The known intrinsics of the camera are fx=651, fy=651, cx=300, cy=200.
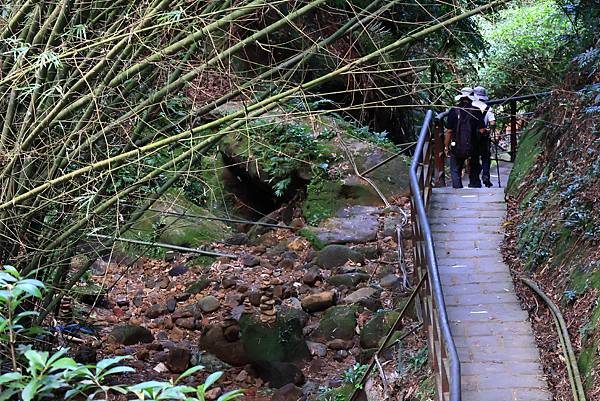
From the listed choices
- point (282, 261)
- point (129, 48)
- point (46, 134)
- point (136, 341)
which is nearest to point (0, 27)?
point (46, 134)

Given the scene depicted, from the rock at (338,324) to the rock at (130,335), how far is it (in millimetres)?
1998

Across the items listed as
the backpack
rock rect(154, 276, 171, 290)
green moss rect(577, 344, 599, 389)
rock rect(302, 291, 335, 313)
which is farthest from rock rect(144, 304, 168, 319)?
green moss rect(577, 344, 599, 389)

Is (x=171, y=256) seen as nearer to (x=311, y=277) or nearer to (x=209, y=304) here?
(x=209, y=304)

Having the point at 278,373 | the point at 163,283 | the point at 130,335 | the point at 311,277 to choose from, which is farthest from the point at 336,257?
the point at 130,335

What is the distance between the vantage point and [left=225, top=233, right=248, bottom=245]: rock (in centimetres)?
1002

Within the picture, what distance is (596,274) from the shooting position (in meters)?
5.00

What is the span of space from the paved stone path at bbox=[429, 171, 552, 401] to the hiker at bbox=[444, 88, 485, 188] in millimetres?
785

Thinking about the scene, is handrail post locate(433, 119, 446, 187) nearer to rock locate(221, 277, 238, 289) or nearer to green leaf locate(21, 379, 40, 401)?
rock locate(221, 277, 238, 289)

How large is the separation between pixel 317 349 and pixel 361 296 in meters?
0.94

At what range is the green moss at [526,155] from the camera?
25.6 feet

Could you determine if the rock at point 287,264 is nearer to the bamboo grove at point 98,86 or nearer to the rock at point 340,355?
the rock at point 340,355

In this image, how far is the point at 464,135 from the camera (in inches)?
329

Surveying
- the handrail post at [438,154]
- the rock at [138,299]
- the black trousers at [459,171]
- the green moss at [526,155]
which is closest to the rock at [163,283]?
the rock at [138,299]

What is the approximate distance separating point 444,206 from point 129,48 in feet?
15.2
